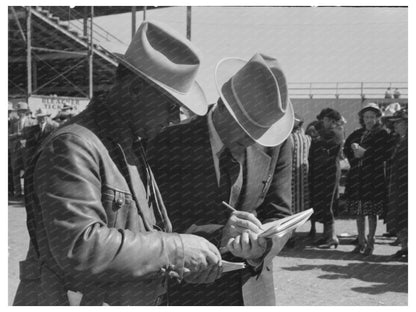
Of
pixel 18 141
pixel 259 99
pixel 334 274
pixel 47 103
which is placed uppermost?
pixel 47 103

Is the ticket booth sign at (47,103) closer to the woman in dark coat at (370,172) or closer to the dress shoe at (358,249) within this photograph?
the woman in dark coat at (370,172)

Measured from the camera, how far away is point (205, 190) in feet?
8.77

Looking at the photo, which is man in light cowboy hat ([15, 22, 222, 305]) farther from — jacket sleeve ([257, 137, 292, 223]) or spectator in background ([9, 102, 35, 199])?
spectator in background ([9, 102, 35, 199])

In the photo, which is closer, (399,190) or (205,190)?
(205,190)

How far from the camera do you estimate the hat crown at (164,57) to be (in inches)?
74.6

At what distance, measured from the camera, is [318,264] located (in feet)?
23.9

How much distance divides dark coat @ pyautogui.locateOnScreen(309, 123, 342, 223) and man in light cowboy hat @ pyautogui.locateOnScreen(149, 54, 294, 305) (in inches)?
233

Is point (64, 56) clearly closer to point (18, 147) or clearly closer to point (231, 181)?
point (18, 147)

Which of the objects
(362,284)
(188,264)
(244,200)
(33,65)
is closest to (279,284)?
(362,284)

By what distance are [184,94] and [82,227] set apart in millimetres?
564

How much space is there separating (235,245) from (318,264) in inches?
205

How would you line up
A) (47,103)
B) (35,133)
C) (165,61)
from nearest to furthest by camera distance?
1. (165,61)
2. (35,133)
3. (47,103)

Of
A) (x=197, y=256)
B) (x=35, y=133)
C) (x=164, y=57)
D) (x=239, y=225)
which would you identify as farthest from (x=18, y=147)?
(x=197, y=256)

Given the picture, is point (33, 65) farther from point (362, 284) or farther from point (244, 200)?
point (244, 200)
